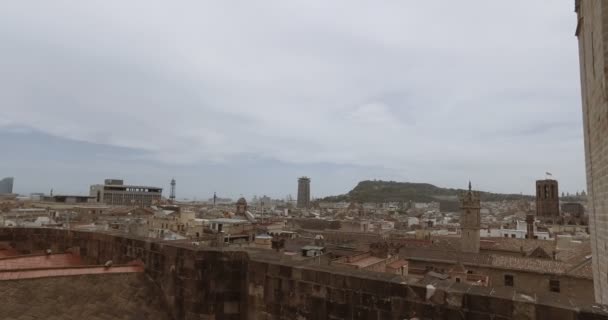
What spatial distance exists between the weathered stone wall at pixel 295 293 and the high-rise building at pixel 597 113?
4299 mm

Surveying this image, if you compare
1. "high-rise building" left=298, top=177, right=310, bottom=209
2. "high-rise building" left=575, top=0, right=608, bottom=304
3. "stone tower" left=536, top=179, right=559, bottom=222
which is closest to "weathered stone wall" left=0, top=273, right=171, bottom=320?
"high-rise building" left=575, top=0, right=608, bottom=304

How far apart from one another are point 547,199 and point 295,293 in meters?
87.5

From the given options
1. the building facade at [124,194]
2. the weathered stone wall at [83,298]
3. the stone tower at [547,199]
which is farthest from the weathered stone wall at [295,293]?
the building facade at [124,194]

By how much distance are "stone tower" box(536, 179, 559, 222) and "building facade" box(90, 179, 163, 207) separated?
330 feet

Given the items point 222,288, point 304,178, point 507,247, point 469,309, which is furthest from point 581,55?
point 304,178

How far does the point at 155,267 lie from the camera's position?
6.03 meters

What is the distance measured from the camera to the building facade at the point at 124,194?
391ft

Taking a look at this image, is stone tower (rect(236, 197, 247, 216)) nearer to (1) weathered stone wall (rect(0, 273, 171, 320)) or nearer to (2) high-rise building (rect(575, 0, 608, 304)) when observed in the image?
(2) high-rise building (rect(575, 0, 608, 304))

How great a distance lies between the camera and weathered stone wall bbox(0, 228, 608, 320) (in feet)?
11.4

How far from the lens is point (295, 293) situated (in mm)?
4727

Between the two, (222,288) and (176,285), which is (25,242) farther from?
(222,288)

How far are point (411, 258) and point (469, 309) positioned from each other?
33.2 meters

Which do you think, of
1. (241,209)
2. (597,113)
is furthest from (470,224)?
(241,209)

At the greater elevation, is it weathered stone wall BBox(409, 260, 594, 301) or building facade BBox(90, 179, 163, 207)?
building facade BBox(90, 179, 163, 207)
